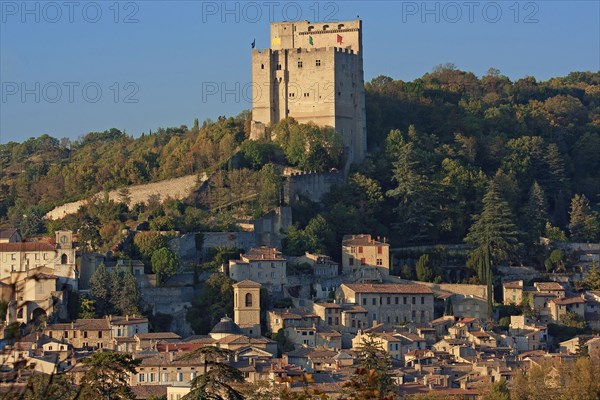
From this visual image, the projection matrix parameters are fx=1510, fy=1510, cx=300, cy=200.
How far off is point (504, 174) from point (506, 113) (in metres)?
7.90

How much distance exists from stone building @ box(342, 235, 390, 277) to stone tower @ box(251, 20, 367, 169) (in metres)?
6.09

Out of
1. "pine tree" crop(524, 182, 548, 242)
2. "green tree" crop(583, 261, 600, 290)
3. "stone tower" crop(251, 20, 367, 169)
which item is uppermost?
"stone tower" crop(251, 20, 367, 169)

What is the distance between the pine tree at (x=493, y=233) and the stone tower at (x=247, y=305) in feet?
31.2

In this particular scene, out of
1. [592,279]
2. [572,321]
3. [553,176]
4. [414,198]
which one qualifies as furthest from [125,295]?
[553,176]

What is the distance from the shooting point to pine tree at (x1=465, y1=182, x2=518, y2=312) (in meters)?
54.5

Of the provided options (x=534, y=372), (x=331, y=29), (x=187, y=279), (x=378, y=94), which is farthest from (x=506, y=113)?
(x=534, y=372)

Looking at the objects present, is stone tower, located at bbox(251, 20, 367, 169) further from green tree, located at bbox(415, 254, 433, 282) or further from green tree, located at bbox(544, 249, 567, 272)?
green tree, located at bbox(544, 249, 567, 272)

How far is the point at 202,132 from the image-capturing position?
61594mm

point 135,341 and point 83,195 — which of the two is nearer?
point 135,341

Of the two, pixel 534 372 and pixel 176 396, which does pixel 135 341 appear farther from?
pixel 534 372

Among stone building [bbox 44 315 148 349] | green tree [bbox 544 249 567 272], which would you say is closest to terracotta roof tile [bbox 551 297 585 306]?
green tree [bbox 544 249 567 272]

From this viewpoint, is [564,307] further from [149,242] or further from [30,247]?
[30,247]

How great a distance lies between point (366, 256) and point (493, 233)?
5157mm

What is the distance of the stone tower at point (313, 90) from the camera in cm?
5900
